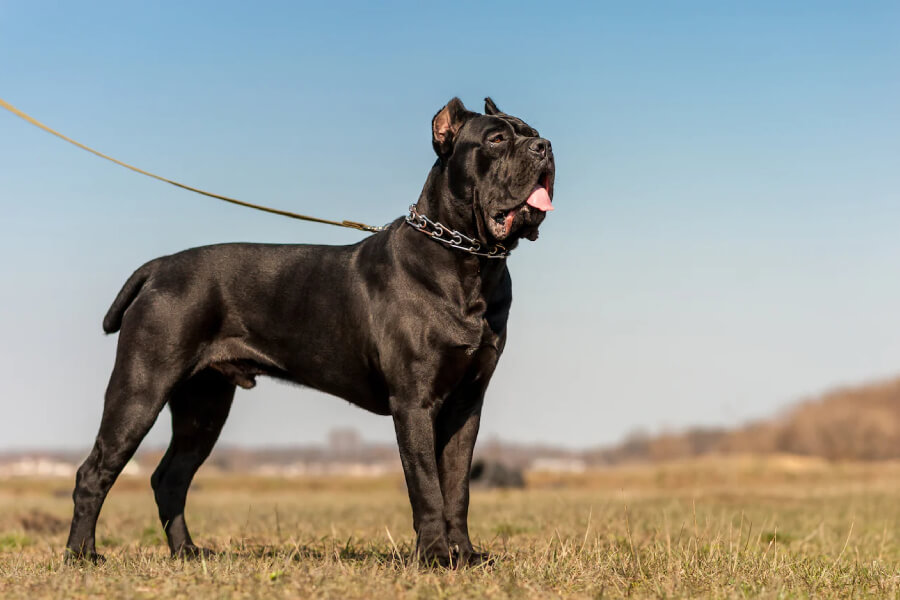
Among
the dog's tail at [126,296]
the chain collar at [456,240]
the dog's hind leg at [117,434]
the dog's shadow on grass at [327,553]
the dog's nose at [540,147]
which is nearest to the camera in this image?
the dog's nose at [540,147]

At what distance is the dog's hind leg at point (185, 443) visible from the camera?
643 centimetres

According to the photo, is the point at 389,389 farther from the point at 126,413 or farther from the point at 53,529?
the point at 53,529

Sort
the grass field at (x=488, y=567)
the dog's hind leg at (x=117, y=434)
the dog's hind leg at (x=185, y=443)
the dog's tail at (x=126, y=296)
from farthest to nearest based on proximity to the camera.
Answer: the dog's hind leg at (x=185, y=443)
the dog's tail at (x=126, y=296)
the dog's hind leg at (x=117, y=434)
the grass field at (x=488, y=567)

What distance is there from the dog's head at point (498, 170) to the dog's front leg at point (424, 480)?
109 centimetres

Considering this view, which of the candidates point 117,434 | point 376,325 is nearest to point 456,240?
point 376,325

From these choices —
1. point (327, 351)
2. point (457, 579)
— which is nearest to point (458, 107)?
point (327, 351)

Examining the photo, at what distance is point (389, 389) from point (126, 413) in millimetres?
1839

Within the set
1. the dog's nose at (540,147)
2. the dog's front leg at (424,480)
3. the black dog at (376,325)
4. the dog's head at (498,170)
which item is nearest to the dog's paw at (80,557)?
the black dog at (376,325)

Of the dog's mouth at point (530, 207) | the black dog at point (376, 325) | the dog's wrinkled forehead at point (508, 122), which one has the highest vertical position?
the dog's wrinkled forehead at point (508, 122)

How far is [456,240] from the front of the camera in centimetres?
520

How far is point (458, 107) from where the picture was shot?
5.35 metres

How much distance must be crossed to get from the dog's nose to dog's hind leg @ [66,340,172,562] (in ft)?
9.03

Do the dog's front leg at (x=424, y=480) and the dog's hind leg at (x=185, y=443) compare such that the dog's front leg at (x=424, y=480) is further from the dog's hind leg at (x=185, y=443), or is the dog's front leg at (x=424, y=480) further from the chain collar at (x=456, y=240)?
the dog's hind leg at (x=185, y=443)

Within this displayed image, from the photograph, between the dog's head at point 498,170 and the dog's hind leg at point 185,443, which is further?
the dog's hind leg at point 185,443
